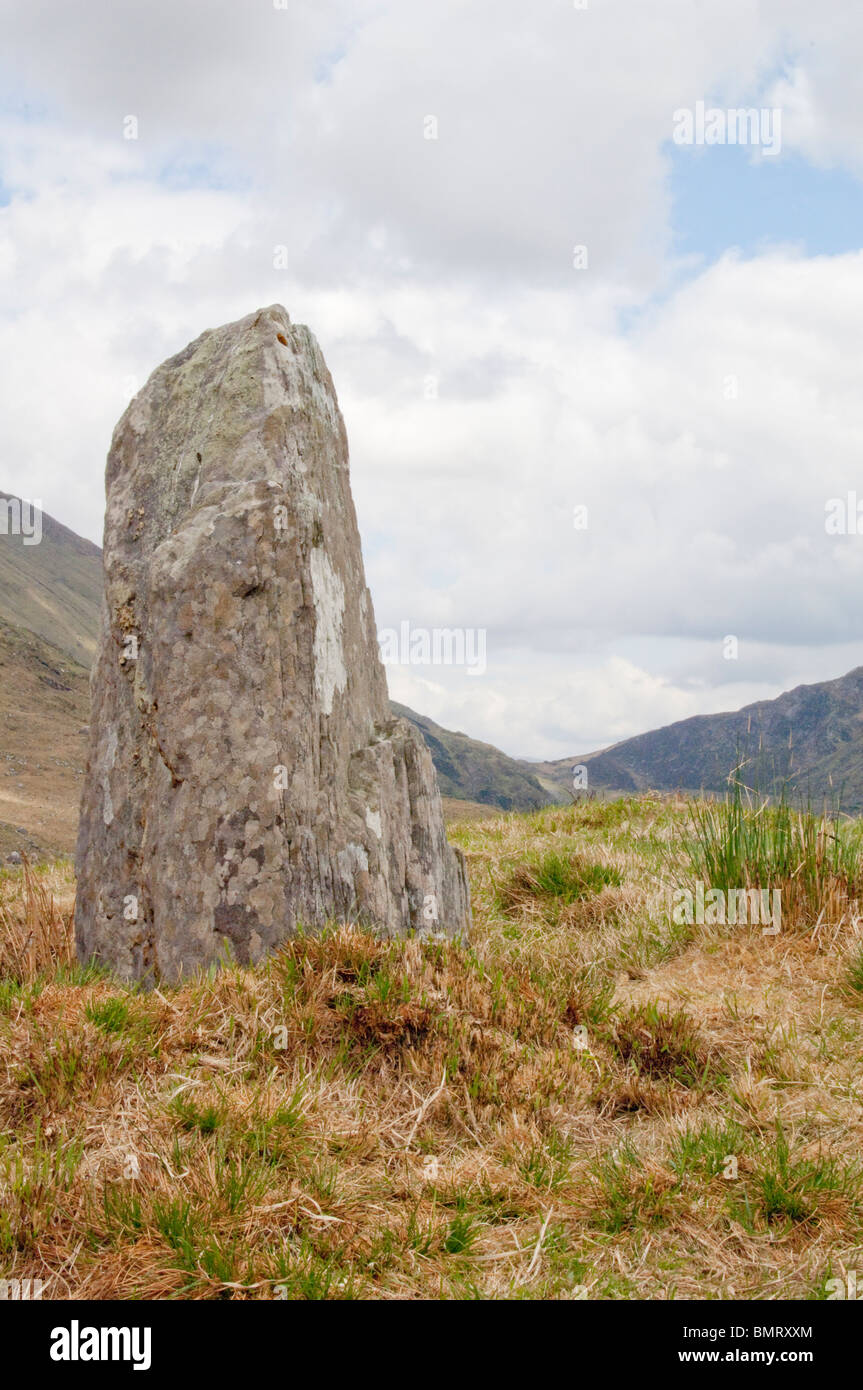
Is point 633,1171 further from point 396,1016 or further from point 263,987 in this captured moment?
point 263,987

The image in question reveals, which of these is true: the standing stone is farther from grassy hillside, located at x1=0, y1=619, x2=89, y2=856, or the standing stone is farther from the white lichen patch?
grassy hillside, located at x1=0, y1=619, x2=89, y2=856

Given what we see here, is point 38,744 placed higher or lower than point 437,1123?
higher

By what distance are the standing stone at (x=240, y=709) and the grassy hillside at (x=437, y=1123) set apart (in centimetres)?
54

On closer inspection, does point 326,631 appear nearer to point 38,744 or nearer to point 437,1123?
point 437,1123

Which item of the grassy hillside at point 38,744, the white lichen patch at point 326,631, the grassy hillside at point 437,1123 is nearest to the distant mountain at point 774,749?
the grassy hillside at point 437,1123

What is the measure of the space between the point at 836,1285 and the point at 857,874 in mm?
4222

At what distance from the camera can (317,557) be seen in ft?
22.2

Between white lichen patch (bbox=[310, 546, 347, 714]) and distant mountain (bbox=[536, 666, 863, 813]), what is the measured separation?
2922mm

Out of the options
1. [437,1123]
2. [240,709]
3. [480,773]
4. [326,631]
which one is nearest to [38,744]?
[326,631]

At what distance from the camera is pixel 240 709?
19.4 feet

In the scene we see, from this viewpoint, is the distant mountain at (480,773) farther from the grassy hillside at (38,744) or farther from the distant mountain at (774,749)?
the grassy hillside at (38,744)

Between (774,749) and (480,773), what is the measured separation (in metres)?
154

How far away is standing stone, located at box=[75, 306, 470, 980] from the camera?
577 cm

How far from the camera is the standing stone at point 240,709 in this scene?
577 cm
